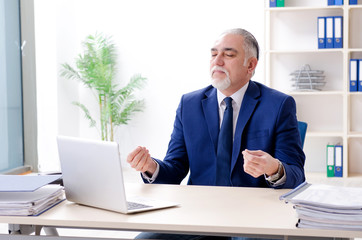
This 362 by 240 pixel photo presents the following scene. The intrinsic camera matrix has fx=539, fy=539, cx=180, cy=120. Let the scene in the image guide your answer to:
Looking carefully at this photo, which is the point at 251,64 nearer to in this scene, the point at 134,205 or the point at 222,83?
the point at 222,83

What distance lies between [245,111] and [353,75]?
322 centimetres

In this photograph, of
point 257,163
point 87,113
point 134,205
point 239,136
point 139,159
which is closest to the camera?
point 134,205

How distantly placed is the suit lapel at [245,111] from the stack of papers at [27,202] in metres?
0.79

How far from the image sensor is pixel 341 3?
5.20 metres

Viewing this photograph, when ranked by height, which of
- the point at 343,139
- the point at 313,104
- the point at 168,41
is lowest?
the point at 343,139

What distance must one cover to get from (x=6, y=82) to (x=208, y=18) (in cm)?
222

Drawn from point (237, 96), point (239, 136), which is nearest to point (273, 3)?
point (237, 96)

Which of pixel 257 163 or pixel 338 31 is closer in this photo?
pixel 257 163

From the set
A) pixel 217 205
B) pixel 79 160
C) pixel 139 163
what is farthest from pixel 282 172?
pixel 79 160

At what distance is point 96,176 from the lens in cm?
165

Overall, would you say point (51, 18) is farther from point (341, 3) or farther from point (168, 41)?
point (341, 3)

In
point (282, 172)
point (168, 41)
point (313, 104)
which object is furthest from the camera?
point (168, 41)

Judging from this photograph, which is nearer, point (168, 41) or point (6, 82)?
point (6, 82)

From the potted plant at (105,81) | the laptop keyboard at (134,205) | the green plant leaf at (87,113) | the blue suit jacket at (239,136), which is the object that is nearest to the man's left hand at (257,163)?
the blue suit jacket at (239,136)
